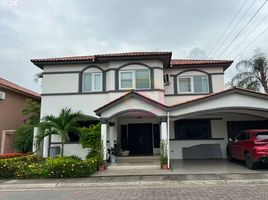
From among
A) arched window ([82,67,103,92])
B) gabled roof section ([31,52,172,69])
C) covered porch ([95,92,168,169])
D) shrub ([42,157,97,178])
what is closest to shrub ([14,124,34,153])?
gabled roof section ([31,52,172,69])

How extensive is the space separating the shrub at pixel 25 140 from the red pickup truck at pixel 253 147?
44.8 feet

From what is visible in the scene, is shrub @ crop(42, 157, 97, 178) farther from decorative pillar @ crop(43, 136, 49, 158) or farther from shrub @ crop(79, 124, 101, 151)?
decorative pillar @ crop(43, 136, 49, 158)

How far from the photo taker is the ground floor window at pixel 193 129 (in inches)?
688

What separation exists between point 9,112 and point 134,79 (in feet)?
34.0

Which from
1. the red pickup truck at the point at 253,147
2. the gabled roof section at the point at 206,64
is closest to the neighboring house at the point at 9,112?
the gabled roof section at the point at 206,64

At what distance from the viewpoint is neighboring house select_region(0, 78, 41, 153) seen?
18422mm

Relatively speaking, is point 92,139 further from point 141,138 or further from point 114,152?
point 141,138

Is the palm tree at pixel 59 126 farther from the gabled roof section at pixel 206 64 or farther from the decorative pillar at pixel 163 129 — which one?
the gabled roof section at pixel 206 64

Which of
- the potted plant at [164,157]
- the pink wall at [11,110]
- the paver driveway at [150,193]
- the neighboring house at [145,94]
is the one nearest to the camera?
the paver driveway at [150,193]

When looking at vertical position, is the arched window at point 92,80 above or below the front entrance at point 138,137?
above

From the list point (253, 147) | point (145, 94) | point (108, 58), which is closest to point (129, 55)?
point (108, 58)

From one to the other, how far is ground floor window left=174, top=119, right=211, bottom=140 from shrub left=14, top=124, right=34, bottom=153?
1030 cm

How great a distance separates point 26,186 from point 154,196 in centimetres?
563

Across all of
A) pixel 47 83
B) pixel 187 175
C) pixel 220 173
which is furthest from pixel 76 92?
pixel 220 173
